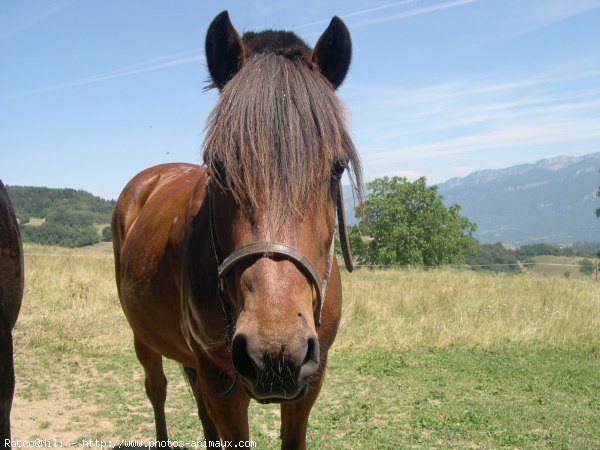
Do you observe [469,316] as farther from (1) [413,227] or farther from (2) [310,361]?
(1) [413,227]

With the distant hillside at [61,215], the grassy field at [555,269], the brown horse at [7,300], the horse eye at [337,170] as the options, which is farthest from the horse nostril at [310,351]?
the distant hillside at [61,215]

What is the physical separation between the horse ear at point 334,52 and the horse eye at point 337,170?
0.45 m

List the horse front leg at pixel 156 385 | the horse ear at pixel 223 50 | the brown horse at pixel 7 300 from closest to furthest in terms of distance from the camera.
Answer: the brown horse at pixel 7 300 < the horse ear at pixel 223 50 < the horse front leg at pixel 156 385

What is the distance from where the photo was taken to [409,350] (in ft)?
24.5

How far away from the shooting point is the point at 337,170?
201 centimetres

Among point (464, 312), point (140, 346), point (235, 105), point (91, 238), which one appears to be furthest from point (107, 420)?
point (91, 238)

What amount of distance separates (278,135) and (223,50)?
616 millimetres

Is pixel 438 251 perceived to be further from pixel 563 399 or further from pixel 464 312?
pixel 563 399

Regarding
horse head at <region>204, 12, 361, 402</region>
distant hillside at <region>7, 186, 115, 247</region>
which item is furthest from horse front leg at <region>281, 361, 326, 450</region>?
distant hillside at <region>7, 186, 115, 247</region>

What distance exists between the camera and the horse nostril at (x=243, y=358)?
4.80 ft

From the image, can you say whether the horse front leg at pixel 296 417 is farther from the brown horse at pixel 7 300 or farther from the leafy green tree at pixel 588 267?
the leafy green tree at pixel 588 267

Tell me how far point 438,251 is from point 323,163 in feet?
136

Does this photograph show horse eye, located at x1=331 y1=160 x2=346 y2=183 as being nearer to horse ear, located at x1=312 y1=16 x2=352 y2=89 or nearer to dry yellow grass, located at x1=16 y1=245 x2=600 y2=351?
horse ear, located at x1=312 y1=16 x2=352 y2=89

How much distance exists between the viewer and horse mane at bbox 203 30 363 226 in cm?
173
